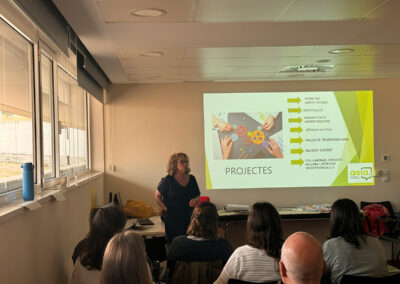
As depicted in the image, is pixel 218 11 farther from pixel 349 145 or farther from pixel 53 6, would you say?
pixel 349 145

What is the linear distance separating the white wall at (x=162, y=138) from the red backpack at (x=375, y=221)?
3.47ft

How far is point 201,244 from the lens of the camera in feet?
10.2

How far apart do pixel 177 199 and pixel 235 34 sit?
2.24m

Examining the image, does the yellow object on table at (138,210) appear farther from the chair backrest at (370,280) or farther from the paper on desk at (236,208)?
the chair backrest at (370,280)

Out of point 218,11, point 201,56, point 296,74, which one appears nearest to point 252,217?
point 218,11

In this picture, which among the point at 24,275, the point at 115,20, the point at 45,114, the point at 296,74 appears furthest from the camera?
the point at 296,74

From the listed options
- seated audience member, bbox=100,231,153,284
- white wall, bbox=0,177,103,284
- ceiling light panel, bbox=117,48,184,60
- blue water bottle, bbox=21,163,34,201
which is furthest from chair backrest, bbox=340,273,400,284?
ceiling light panel, bbox=117,48,184,60

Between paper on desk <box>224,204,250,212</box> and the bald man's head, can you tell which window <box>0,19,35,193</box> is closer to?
the bald man's head

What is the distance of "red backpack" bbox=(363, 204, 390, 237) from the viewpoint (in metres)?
4.50

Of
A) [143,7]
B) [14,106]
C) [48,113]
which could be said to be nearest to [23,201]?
[14,106]

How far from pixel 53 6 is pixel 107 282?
7.60 feet

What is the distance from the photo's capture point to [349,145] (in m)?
7.35

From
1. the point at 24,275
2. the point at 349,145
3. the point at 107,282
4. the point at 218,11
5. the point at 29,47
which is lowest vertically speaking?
the point at 24,275

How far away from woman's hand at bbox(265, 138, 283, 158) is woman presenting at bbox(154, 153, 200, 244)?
7.11ft
